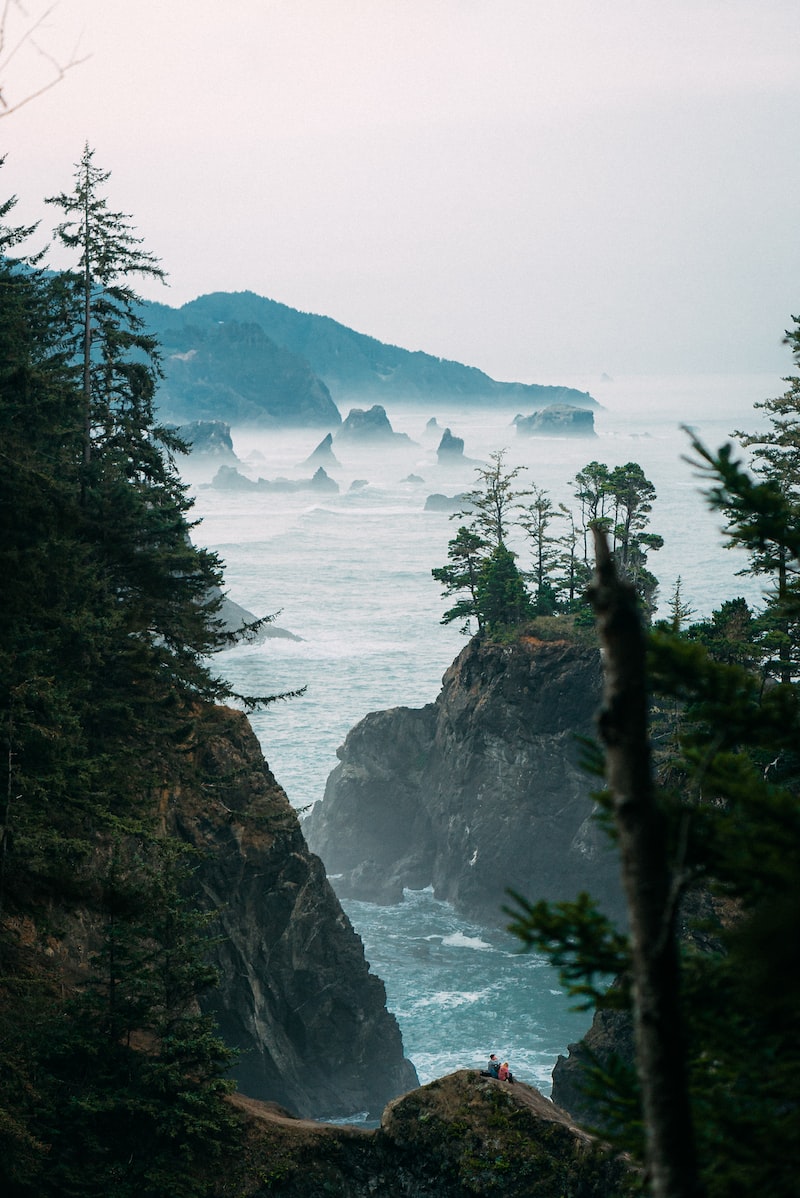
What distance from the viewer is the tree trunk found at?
162 inches

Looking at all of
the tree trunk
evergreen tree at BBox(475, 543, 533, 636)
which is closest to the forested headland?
the tree trunk

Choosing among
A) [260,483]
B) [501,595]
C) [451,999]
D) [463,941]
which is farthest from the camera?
[260,483]

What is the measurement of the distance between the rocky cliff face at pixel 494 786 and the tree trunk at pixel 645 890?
43.5m

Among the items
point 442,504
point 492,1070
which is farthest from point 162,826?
point 442,504

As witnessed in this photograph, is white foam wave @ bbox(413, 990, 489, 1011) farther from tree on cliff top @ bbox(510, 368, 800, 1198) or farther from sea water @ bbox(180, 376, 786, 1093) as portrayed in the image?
tree on cliff top @ bbox(510, 368, 800, 1198)

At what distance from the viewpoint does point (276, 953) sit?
32.5 metres

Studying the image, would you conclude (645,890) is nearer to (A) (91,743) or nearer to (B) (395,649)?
(A) (91,743)

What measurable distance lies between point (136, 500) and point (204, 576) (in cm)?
248

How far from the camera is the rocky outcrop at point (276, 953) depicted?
28.3 metres

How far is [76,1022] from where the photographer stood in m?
15.8

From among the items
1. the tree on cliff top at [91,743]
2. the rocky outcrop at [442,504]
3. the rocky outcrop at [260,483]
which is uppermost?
the rocky outcrop at [260,483]

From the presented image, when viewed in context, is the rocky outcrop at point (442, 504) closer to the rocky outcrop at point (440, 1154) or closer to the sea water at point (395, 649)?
the sea water at point (395, 649)

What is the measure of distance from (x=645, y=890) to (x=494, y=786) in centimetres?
Result: 4993

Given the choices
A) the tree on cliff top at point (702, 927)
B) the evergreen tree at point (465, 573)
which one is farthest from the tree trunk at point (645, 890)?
the evergreen tree at point (465, 573)
